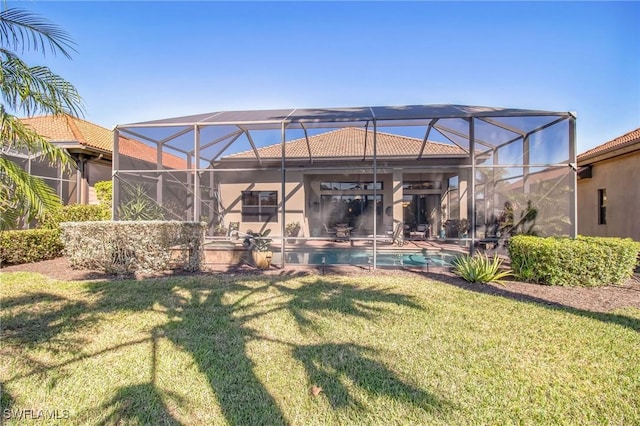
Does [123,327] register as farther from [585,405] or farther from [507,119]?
[507,119]

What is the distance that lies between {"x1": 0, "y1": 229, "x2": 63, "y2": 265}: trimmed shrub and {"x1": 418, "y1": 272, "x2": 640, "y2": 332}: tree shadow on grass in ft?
34.6

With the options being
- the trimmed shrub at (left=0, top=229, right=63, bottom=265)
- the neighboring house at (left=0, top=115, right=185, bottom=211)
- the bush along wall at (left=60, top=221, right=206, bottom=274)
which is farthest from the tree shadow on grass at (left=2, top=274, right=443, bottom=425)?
the neighboring house at (left=0, top=115, right=185, bottom=211)

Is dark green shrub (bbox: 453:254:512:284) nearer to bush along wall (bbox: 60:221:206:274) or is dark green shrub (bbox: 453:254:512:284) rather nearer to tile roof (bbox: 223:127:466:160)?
bush along wall (bbox: 60:221:206:274)

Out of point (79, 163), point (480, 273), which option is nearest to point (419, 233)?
point (480, 273)

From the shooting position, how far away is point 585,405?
8.40 feet

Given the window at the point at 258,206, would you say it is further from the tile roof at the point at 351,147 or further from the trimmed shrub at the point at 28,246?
the trimmed shrub at the point at 28,246

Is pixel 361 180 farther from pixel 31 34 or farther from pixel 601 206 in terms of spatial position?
pixel 31 34

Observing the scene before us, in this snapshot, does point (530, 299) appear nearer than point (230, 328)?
No

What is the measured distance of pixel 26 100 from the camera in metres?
3.92

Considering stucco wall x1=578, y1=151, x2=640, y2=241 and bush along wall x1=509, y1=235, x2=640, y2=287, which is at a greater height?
stucco wall x1=578, y1=151, x2=640, y2=241

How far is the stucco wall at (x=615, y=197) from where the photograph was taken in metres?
10.3

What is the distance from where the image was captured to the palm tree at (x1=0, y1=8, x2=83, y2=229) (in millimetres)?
3732

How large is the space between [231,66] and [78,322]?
31.5ft

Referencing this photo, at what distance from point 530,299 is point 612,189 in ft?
31.2
